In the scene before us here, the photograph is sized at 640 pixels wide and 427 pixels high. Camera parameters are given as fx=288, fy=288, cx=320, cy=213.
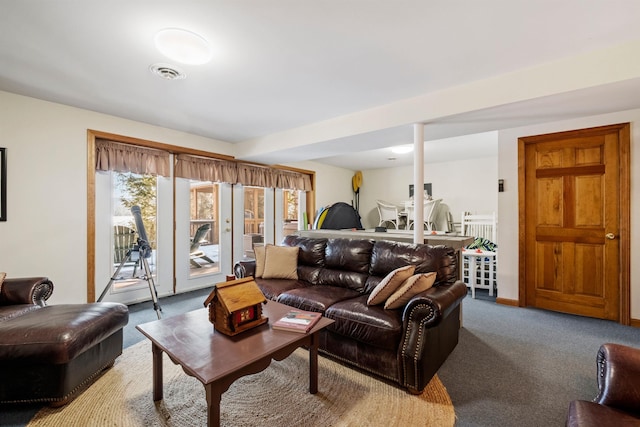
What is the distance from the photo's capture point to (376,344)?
6.37 ft

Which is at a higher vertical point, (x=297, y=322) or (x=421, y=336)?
(x=297, y=322)

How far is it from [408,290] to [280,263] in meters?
1.59

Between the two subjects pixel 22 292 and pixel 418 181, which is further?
pixel 418 181

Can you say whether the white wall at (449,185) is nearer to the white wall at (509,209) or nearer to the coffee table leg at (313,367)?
the white wall at (509,209)

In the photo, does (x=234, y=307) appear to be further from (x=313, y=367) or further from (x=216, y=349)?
(x=313, y=367)

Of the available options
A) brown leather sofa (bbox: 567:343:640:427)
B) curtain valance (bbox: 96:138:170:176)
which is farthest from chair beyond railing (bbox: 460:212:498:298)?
curtain valance (bbox: 96:138:170:176)

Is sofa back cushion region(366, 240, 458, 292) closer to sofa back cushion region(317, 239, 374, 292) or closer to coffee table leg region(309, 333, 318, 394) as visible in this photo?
sofa back cushion region(317, 239, 374, 292)

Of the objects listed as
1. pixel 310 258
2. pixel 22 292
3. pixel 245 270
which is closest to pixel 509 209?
pixel 310 258

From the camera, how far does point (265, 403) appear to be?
5.76 ft

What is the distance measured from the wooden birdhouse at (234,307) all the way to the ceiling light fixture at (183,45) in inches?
61.0

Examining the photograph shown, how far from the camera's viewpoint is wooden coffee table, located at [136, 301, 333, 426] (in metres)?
1.32

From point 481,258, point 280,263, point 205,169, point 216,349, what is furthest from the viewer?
point 205,169

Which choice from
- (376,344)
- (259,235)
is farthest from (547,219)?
(259,235)

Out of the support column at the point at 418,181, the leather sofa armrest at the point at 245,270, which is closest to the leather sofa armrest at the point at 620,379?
the support column at the point at 418,181
